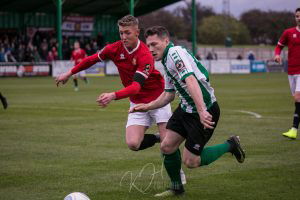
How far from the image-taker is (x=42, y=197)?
7047 mm

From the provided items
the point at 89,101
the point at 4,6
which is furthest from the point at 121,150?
the point at 4,6

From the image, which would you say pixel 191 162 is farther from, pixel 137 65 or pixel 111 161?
pixel 111 161

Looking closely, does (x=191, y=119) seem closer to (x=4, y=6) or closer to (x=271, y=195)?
(x=271, y=195)

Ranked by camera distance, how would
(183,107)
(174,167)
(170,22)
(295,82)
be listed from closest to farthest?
(183,107) → (174,167) → (295,82) → (170,22)

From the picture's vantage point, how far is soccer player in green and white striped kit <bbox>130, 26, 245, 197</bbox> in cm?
672

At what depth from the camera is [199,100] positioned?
21.1ft

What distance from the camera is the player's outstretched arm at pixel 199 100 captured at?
632cm

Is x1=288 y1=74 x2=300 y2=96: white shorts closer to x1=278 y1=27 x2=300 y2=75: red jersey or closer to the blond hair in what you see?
x1=278 y1=27 x2=300 y2=75: red jersey

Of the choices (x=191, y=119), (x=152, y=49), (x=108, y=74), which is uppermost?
(x=152, y=49)

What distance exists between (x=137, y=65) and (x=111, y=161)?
2042 mm

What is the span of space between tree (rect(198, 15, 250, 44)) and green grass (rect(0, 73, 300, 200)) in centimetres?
10769

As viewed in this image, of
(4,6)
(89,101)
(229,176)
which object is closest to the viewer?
(229,176)

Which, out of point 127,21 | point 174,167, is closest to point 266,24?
point 127,21

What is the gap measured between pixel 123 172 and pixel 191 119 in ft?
6.73
